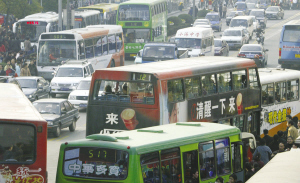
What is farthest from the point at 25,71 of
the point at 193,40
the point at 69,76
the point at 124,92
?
the point at 124,92

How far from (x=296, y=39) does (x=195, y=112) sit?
20.0m

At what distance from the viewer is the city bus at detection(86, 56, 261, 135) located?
45.7ft

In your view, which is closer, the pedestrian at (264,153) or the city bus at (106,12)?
the pedestrian at (264,153)

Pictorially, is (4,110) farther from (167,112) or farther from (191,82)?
(191,82)

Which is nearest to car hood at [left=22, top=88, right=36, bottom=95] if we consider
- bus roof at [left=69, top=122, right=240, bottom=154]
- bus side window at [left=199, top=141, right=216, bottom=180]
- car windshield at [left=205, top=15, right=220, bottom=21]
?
bus roof at [left=69, top=122, right=240, bottom=154]

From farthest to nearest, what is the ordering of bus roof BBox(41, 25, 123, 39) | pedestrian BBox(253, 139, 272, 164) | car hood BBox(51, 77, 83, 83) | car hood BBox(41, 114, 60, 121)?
1. bus roof BBox(41, 25, 123, 39)
2. car hood BBox(51, 77, 83, 83)
3. car hood BBox(41, 114, 60, 121)
4. pedestrian BBox(253, 139, 272, 164)

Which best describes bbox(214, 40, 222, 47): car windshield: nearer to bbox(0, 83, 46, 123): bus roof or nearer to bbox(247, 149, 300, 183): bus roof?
bbox(0, 83, 46, 123): bus roof

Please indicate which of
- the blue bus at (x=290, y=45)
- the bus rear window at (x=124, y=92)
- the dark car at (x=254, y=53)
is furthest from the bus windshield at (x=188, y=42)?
the bus rear window at (x=124, y=92)

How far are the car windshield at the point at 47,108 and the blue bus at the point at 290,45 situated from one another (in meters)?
16.6

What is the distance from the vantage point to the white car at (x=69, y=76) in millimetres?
27109

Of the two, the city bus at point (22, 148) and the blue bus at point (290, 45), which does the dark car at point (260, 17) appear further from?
the city bus at point (22, 148)

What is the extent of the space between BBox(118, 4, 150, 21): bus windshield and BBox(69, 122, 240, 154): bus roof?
2819 cm

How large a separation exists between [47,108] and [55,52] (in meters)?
10.5

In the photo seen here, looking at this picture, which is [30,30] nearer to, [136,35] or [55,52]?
[136,35]
